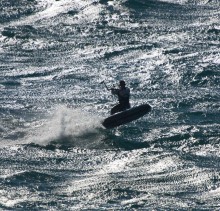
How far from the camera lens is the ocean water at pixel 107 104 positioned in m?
28.3

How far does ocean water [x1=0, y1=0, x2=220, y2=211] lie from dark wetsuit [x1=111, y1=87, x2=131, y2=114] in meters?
0.68

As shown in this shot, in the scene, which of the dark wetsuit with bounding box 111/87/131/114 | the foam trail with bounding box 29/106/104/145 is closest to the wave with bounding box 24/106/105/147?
the foam trail with bounding box 29/106/104/145

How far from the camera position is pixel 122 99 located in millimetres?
34000

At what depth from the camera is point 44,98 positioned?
38.7 metres

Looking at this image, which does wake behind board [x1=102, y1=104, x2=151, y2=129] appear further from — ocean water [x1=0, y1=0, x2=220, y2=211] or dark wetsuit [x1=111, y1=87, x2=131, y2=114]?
dark wetsuit [x1=111, y1=87, x2=131, y2=114]

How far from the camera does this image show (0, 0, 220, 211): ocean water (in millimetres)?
28281

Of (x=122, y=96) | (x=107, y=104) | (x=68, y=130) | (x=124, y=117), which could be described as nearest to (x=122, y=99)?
(x=122, y=96)

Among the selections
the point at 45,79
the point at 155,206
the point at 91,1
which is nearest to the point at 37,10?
the point at 91,1

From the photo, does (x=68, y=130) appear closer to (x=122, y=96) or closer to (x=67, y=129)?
(x=67, y=129)

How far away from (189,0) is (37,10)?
8.01 m

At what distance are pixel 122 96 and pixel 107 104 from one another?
12.1ft

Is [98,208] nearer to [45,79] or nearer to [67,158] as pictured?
[67,158]

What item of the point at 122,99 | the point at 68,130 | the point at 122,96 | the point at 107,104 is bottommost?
the point at 107,104

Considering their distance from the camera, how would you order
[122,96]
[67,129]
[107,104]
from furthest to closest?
[107,104] < [122,96] < [67,129]
